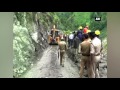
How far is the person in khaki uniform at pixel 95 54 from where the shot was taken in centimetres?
872

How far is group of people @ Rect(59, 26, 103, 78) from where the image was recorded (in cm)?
873

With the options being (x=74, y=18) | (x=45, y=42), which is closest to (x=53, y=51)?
(x=45, y=42)

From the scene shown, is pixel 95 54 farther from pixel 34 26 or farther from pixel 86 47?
pixel 34 26

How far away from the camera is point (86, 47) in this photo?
8.78m

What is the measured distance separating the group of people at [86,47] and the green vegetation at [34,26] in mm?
144

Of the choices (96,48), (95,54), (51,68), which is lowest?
(51,68)

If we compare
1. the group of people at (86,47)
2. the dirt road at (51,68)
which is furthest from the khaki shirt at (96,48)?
the dirt road at (51,68)

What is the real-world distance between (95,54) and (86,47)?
264 millimetres

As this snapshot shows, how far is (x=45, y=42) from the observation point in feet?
28.7

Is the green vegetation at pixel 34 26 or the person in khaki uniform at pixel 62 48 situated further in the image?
the person in khaki uniform at pixel 62 48

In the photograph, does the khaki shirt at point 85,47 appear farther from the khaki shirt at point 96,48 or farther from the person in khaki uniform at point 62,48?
the person in khaki uniform at point 62,48

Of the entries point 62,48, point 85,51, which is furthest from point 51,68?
point 85,51
